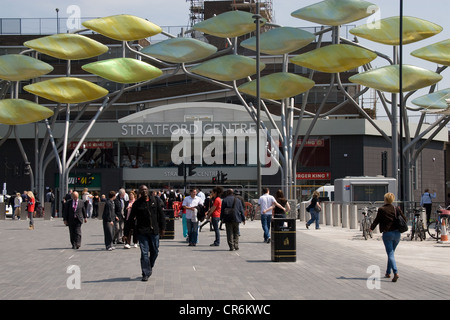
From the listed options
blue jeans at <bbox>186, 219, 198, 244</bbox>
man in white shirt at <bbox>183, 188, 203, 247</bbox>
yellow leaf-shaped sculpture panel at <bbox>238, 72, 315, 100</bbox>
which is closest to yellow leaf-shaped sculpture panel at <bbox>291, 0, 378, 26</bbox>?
yellow leaf-shaped sculpture panel at <bbox>238, 72, 315, 100</bbox>

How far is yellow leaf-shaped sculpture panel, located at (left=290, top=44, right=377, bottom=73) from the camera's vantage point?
46.4 metres

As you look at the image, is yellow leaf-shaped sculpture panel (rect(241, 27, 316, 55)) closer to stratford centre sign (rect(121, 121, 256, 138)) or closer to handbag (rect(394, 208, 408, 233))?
stratford centre sign (rect(121, 121, 256, 138))

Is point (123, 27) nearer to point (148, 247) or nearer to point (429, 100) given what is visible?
point (429, 100)

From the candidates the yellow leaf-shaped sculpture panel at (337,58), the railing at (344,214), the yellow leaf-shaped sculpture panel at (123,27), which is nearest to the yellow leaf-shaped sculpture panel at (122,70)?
the yellow leaf-shaped sculpture panel at (123,27)

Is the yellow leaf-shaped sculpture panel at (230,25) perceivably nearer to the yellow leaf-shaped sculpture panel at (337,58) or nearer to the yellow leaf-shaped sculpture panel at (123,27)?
the yellow leaf-shaped sculpture panel at (123,27)

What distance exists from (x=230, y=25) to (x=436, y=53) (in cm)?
1333

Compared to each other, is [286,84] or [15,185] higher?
[286,84]

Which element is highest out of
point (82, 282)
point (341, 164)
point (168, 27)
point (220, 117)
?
point (168, 27)

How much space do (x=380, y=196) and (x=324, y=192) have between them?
1131cm

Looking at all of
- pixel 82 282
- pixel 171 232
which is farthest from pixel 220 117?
pixel 82 282

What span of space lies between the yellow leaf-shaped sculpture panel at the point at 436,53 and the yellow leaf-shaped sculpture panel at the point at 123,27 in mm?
17296

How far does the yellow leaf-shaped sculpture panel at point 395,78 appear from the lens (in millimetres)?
45312
